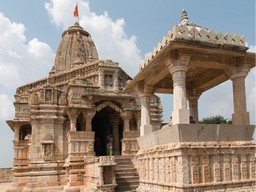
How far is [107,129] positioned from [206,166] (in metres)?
13.7

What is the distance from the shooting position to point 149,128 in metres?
10.9

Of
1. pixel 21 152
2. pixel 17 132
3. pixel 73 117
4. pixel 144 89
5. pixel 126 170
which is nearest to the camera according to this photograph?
pixel 144 89

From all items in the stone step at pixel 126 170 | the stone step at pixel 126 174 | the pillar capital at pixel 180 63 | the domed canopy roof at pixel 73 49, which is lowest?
the stone step at pixel 126 174

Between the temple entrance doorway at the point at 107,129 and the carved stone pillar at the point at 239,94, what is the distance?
11067mm

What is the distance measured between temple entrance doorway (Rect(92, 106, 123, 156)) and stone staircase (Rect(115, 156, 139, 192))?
142 inches

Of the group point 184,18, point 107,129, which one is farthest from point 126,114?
point 184,18

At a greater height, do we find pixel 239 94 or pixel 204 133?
pixel 239 94

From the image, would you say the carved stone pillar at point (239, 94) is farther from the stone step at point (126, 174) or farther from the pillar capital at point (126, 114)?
the pillar capital at point (126, 114)

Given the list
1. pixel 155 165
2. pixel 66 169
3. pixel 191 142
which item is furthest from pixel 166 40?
pixel 66 169

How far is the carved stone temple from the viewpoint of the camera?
8.05m

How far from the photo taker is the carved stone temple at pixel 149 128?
8.05 metres

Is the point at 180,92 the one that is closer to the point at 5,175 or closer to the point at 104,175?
the point at 104,175

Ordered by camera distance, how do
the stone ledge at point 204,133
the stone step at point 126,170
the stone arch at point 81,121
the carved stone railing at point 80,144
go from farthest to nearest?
the stone arch at point 81,121
the carved stone railing at point 80,144
the stone step at point 126,170
the stone ledge at point 204,133

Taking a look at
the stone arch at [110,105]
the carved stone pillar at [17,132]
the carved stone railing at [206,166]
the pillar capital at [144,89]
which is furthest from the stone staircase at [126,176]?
the carved stone pillar at [17,132]
